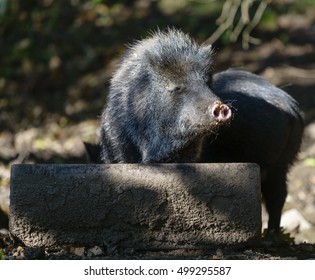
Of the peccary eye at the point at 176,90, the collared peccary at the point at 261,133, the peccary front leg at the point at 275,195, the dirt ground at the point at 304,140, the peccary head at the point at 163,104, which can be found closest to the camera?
the peccary head at the point at 163,104

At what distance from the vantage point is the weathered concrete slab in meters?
5.08

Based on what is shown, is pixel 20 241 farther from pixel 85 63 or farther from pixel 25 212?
pixel 85 63

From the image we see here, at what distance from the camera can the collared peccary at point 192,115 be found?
5.50 meters

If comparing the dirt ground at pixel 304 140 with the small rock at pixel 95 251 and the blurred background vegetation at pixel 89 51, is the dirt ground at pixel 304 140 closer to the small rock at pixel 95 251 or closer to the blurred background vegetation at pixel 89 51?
the blurred background vegetation at pixel 89 51

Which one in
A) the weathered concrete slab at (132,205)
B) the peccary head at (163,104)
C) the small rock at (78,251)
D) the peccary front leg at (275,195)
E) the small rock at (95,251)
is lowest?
the peccary front leg at (275,195)

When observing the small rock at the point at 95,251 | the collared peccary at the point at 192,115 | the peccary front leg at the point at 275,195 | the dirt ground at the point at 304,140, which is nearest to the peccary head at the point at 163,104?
the collared peccary at the point at 192,115

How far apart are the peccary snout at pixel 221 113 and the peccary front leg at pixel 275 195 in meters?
1.82

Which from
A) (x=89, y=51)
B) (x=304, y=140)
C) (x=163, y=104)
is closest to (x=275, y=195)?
(x=163, y=104)

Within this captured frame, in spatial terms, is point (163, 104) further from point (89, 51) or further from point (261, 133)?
point (89, 51)

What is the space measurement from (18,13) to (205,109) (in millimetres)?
9773

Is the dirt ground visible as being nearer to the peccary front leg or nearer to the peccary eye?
the peccary front leg

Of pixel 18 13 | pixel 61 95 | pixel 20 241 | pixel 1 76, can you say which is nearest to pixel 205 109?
pixel 20 241

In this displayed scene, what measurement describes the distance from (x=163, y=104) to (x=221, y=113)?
0.62 meters

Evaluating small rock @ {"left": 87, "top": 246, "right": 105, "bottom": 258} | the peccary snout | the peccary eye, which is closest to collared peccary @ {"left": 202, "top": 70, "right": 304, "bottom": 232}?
the peccary eye
